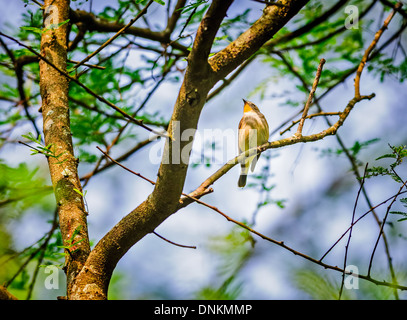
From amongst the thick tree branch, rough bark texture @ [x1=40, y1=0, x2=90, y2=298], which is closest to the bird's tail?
the thick tree branch

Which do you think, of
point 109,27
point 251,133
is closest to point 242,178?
point 251,133

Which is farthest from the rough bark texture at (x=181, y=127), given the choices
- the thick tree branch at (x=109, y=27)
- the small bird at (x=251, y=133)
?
the small bird at (x=251, y=133)

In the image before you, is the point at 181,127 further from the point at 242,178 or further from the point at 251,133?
the point at 242,178

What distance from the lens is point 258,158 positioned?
495 centimetres

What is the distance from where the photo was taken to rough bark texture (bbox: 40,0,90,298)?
2.21 meters

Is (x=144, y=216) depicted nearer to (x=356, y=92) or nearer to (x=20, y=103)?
(x=356, y=92)

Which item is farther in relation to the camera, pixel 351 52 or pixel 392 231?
pixel 351 52

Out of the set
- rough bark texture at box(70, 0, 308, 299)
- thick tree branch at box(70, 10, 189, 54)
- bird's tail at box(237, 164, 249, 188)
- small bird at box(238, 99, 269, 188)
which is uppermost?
thick tree branch at box(70, 10, 189, 54)

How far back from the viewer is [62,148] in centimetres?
252

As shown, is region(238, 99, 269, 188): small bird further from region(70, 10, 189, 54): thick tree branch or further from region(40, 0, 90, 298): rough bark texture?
region(40, 0, 90, 298): rough bark texture

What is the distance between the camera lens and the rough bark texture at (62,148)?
2.21 meters

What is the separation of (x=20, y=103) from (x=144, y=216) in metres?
2.41

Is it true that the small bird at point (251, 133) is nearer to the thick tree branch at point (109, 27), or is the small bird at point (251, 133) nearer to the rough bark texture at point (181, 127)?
the thick tree branch at point (109, 27)

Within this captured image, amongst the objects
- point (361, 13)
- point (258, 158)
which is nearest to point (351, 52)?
point (361, 13)
